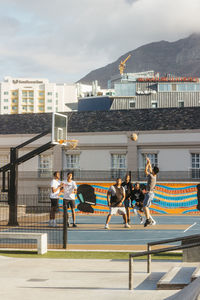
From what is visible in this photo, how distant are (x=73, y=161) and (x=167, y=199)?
12.6 metres

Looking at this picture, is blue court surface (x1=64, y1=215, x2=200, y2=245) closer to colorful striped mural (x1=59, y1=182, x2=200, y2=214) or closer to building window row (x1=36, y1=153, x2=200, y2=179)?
colorful striped mural (x1=59, y1=182, x2=200, y2=214)

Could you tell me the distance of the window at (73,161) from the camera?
4203 cm

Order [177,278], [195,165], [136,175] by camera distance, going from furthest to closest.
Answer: [195,165] → [136,175] → [177,278]

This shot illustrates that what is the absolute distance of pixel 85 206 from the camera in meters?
31.4

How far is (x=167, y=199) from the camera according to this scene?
3133cm

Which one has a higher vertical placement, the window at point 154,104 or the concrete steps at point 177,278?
the window at point 154,104

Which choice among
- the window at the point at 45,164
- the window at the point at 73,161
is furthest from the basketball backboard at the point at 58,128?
the window at the point at 45,164

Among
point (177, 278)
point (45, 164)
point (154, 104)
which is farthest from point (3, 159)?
point (154, 104)

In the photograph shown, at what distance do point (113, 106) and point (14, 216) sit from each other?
65.2m

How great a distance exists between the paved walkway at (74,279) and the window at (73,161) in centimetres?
2964

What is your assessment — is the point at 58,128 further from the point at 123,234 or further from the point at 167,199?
the point at 167,199

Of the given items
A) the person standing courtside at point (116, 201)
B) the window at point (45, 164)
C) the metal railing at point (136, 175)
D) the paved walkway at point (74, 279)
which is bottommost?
the paved walkway at point (74, 279)

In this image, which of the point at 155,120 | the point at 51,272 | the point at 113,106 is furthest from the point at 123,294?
the point at 113,106

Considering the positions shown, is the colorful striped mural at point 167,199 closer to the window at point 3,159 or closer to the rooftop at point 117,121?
the rooftop at point 117,121
